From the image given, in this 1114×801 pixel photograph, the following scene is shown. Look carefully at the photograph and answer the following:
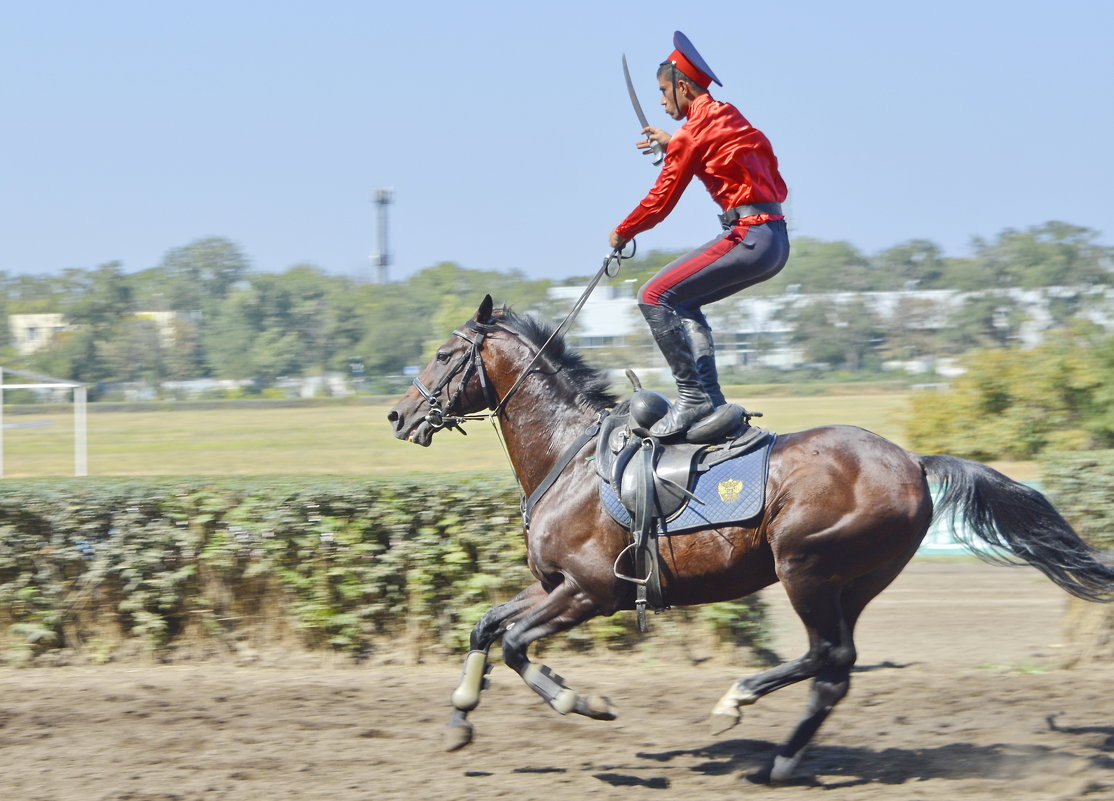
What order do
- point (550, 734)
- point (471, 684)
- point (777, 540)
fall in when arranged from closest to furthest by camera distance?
point (777, 540)
point (471, 684)
point (550, 734)

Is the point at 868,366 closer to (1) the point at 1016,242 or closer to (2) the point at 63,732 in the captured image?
(1) the point at 1016,242

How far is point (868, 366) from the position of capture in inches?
1368

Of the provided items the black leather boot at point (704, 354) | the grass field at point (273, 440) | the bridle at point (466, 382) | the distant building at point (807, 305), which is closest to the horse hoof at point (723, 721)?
the black leather boot at point (704, 354)

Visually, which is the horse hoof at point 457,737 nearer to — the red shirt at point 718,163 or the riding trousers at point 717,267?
the riding trousers at point 717,267

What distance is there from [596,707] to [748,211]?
2245 mm

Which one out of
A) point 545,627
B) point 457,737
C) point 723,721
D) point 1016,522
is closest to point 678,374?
point 545,627

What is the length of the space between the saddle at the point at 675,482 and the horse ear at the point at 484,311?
0.88 meters

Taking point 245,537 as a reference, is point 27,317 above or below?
above

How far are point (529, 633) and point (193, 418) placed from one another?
32.0 meters

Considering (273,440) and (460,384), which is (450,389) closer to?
(460,384)

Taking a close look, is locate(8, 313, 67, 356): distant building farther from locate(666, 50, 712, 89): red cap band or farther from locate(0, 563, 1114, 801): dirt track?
locate(666, 50, 712, 89): red cap band

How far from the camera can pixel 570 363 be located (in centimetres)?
557

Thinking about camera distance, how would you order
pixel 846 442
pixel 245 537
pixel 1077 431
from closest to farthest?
1. pixel 846 442
2. pixel 245 537
3. pixel 1077 431

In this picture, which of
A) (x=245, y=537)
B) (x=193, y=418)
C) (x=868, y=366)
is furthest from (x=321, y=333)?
(x=245, y=537)
